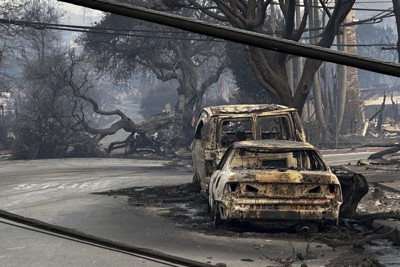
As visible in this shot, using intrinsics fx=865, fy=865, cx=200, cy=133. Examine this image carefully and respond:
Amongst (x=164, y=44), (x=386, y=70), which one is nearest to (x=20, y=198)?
(x=386, y=70)

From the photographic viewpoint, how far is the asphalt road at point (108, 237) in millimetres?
9680

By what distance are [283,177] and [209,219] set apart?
2.36m

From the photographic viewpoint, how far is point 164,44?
50.2 metres

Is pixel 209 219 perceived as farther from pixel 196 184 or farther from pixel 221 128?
pixel 196 184

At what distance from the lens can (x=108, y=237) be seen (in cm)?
1147

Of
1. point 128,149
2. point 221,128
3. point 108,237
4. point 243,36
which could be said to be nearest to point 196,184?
point 221,128

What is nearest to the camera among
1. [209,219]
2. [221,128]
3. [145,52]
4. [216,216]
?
[216,216]

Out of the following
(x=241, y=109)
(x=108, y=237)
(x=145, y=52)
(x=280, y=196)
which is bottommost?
(x=108, y=237)

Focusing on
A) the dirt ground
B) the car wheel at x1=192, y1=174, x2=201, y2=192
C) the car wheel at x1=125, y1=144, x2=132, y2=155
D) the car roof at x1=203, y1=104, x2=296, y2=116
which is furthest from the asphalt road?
the car wheel at x1=125, y1=144, x2=132, y2=155

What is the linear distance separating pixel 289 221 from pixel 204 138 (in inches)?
144

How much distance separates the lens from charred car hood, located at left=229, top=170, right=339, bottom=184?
11414mm

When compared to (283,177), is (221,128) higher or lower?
higher

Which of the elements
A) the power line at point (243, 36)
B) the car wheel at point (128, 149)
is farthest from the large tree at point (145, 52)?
the power line at point (243, 36)

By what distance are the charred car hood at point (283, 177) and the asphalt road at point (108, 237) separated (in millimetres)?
787
